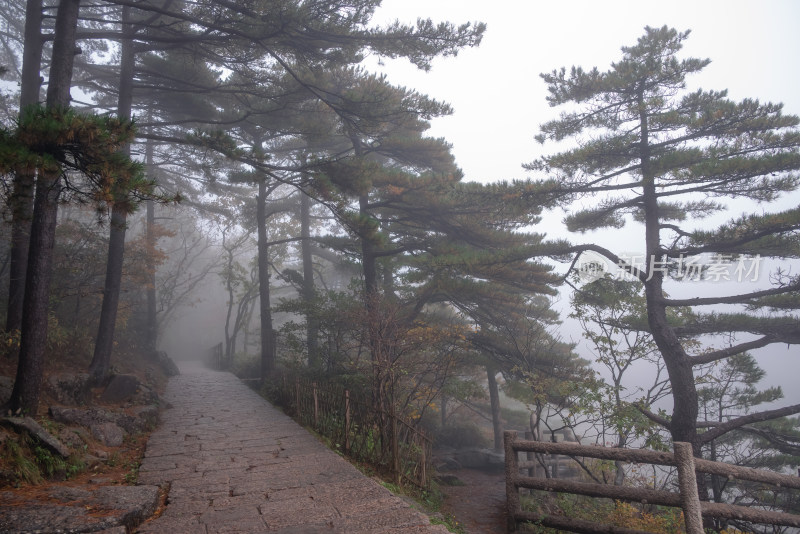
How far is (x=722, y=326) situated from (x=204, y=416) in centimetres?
1249

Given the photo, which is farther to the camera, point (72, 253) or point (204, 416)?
point (72, 253)

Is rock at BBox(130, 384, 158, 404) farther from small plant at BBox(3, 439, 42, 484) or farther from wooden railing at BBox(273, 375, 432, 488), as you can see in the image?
small plant at BBox(3, 439, 42, 484)

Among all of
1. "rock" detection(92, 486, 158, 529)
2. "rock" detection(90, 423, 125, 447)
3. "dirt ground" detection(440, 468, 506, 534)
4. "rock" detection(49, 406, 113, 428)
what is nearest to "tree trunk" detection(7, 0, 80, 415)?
"rock" detection(49, 406, 113, 428)

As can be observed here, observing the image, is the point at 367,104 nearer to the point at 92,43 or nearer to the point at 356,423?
the point at 356,423

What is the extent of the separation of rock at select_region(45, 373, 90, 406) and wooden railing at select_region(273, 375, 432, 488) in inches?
168

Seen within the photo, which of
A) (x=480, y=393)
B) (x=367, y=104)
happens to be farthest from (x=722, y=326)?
(x=367, y=104)

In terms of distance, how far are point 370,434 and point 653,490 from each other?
4052 mm

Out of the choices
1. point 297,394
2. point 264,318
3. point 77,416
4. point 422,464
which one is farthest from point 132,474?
point 264,318

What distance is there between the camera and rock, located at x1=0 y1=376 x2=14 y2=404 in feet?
21.3

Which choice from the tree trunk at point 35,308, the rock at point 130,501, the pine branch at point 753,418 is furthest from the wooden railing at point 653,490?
the tree trunk at point 35,308

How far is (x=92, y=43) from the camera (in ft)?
48.3

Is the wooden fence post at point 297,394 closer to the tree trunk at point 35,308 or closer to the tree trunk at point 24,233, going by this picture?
the tree trunk at point 35,308

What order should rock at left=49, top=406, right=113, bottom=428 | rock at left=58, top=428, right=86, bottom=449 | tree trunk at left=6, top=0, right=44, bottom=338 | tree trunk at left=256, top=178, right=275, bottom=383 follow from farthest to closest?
tree trunk at left=256, top=178, right=275, bottom=383 → tree trunk at left=6, top=0, right=44, bottom=338 → rock at left=49, top=406, right=113, bottom=428 → rock at left=58, top=428, right=86, bottom=449

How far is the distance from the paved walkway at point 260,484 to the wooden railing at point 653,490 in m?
2.05
